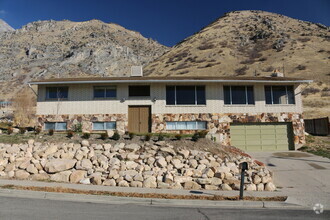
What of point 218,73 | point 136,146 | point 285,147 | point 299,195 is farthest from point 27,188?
point 218,73

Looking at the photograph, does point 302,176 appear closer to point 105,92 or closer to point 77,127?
point 105,92

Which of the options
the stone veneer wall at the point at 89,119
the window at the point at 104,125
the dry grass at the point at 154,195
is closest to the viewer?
the dry grass at the point at 154,195

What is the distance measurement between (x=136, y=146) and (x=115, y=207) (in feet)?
17.3

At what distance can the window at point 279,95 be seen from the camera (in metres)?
19.2

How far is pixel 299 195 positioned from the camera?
909cm

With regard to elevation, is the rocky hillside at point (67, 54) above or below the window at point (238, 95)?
above

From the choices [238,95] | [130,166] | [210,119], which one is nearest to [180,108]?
[210,119]

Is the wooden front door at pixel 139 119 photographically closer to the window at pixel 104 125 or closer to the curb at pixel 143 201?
the window at pixel 104 125

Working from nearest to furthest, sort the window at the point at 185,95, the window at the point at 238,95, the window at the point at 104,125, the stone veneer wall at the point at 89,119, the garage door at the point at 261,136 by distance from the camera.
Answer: the stone veneer wall at the point at 89,119 < the window at the point at 104,125 < the garage door at the point at 261,136 < the window at the point at 185,95 < the window at the point at 238,95

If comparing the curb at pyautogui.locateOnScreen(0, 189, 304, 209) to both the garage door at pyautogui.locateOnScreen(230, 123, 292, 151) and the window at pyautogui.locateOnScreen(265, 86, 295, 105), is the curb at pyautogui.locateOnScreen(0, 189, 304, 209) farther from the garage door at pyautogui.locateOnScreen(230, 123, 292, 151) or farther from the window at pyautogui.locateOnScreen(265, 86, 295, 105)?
the window at pyautogui.locateOnScreen(265, 86, 295, 105)

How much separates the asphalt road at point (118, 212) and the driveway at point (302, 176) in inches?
64.0

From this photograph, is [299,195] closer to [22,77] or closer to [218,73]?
[218,73]

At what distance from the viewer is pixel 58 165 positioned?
11234 millimetres

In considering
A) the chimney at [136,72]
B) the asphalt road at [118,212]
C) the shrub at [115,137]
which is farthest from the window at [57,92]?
the asphalt road at [118,212]
